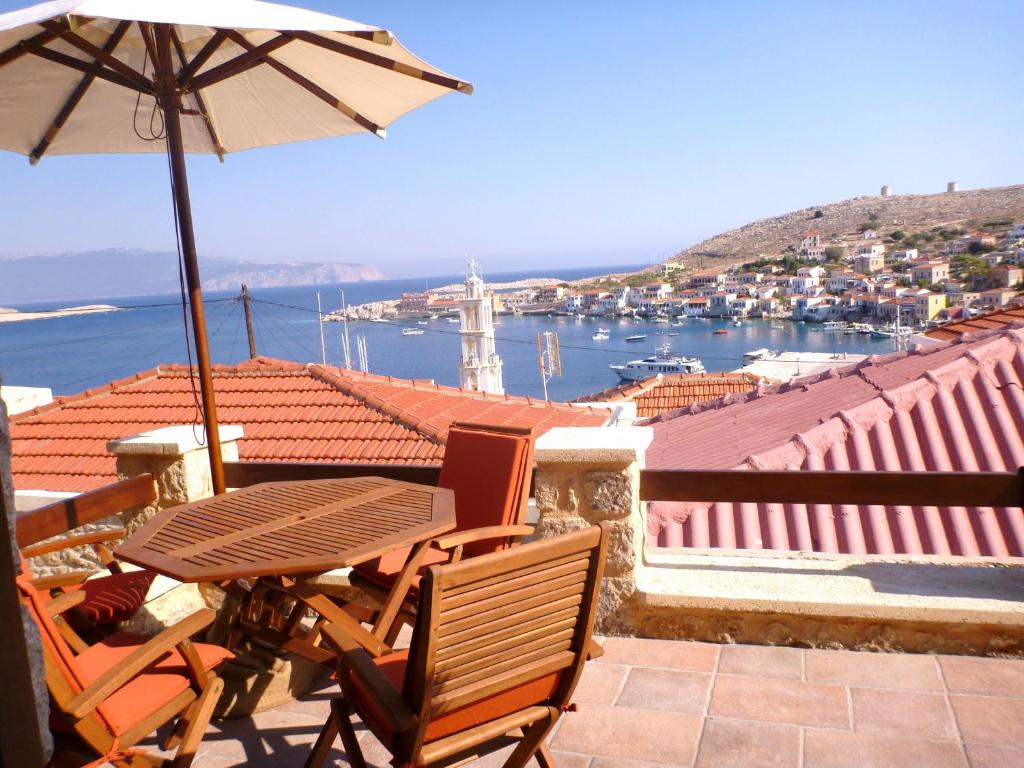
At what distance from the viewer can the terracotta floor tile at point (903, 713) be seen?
241cm

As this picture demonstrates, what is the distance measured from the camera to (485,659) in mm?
1832

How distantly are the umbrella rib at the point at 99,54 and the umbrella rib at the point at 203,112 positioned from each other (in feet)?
0.87

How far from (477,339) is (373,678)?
30.5 m

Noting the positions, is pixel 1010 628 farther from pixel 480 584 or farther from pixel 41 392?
pixel 41 392

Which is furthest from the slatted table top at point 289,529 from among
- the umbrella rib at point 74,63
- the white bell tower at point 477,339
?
the white bell tower at point 477,339

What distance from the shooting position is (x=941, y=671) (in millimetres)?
2773

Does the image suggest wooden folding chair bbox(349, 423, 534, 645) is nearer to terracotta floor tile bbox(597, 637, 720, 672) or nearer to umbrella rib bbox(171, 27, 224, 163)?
terracotta floor tile bbox(597, 637, 720, 672)

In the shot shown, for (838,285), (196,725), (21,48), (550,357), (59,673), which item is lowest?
(838,285)

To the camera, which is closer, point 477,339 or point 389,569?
point 389,569

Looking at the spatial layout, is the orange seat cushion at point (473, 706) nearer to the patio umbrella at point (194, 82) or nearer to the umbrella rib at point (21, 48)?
the patio umbrella at point (194, 82)

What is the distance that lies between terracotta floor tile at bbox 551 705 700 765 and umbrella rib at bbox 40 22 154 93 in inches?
120

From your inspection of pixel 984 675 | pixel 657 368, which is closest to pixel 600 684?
pixel 984 675

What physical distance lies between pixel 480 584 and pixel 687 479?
1.65 meters

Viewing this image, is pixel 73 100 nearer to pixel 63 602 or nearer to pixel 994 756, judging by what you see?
pixel 63 602
